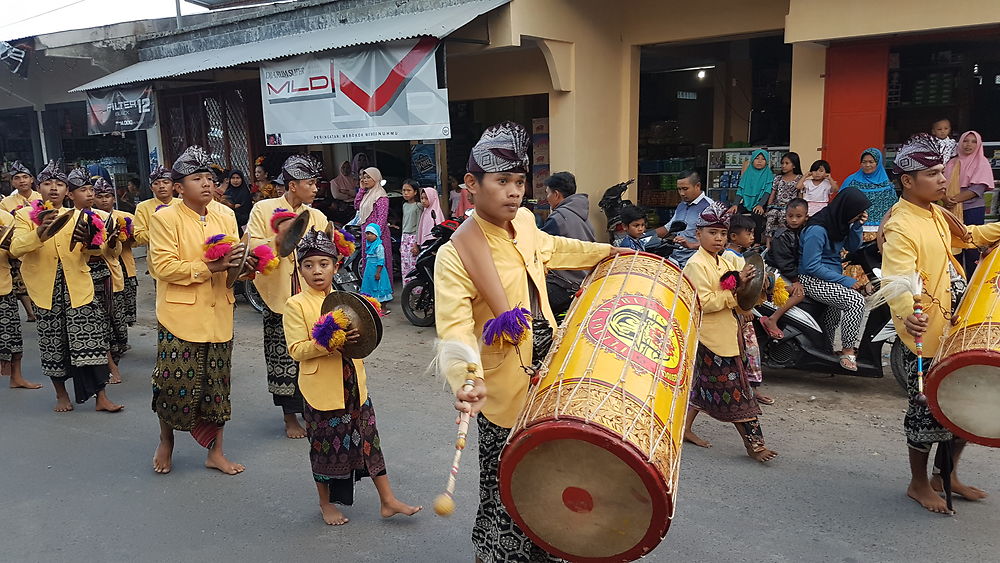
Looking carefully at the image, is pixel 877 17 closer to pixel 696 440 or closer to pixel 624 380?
pixel 696 440

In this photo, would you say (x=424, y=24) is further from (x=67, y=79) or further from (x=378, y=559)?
(x=67, y=79)

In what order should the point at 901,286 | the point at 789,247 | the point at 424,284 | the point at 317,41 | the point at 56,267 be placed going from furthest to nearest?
1. the point at 317,41
2. the point at 424,284
3. the point at 789,247
4. the point at 56,267
5. the point at 901,286

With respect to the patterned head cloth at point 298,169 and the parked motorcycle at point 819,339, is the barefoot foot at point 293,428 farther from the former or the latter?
the parked motorcycle at point 819,339

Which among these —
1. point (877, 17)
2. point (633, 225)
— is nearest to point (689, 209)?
point (633, 225)

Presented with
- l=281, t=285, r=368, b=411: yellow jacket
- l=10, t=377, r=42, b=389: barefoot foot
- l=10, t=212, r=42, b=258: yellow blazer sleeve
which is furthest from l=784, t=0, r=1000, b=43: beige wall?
l=10, t=377, r=42, b=389: barefoot foot

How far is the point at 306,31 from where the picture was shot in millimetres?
11070

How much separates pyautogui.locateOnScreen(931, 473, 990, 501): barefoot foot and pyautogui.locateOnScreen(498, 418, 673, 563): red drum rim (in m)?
2.53

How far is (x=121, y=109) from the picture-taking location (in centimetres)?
1262

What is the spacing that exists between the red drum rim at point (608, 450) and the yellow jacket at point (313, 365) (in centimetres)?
170

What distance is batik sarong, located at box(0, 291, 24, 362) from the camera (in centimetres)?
657

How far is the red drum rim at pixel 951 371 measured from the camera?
3.05 meters

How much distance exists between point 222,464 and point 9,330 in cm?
334

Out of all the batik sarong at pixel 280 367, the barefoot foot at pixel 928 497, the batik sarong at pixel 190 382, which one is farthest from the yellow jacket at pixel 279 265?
the barefoot foot at pixel 928 497

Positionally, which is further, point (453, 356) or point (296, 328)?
point (296, 328)
